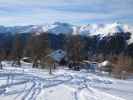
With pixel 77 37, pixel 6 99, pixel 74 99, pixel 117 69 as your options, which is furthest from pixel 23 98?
pixel 77 37

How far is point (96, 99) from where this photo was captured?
2209 centimetres

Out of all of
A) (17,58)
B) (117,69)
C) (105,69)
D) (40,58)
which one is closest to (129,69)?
(105,69)

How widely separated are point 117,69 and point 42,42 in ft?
85.4

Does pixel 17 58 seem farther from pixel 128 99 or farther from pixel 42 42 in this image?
pixel 128 99

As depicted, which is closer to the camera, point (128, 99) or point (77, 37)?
point (128, 99)

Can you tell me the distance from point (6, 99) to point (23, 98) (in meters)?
0.96

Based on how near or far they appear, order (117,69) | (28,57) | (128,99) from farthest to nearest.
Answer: (28,57)
(117,69)
(128,99)

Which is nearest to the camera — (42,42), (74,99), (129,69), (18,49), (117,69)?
(74,99)

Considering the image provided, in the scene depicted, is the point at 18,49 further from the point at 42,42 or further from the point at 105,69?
the point at 105,69

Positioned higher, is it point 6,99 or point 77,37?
point 77,37

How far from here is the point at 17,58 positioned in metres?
99.5

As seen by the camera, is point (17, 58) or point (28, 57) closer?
point (17, 58)

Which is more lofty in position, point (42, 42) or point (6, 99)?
point (42, 42)

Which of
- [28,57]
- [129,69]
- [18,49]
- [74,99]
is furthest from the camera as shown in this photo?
[28,57]
